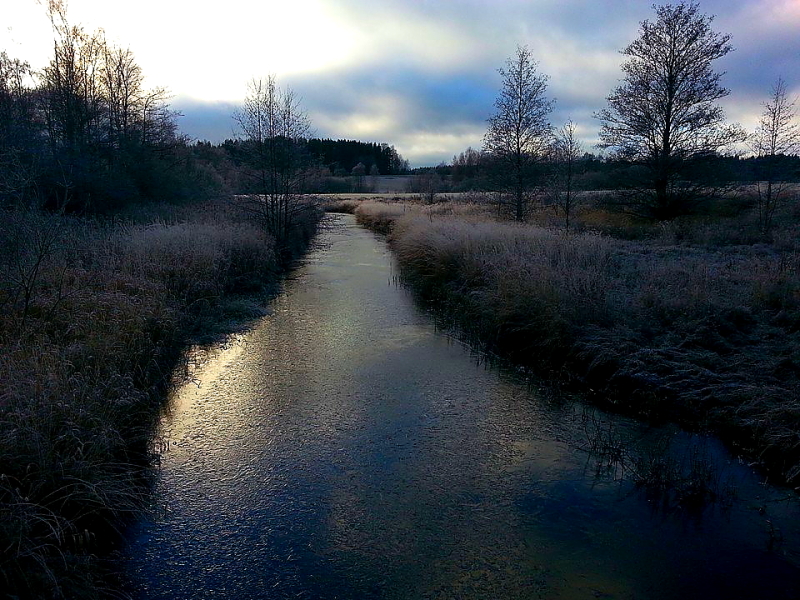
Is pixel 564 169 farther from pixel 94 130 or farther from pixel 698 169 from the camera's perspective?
pixel 94 130

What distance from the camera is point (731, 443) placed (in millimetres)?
5203

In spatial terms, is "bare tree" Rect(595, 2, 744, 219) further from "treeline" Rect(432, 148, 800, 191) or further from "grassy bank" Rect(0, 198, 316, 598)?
"grassy bank" Rect(0, 198, 316, 598)

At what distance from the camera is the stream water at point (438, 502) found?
3498 millimetres

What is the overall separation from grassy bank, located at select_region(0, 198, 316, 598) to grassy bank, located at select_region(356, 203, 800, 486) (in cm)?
495

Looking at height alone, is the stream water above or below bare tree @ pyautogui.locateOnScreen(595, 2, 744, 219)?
below

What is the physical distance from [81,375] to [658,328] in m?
6.86

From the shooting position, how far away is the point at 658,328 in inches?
283

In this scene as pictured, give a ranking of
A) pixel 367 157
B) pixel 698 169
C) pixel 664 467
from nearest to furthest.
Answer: pixel 664 467 < pixel 698 169 < pixel 367 157

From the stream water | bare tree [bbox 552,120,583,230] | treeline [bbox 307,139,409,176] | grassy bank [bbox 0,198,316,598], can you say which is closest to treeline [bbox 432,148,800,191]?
bare tree [bbox 552,120,583,230]

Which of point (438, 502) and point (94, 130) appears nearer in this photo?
point (438, 502)

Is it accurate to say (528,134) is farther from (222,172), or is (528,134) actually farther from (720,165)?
(222,172)

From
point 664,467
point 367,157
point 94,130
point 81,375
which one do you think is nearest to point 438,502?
point 664,467

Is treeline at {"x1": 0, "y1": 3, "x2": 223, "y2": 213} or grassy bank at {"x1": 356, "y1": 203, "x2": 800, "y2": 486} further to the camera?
treeline at {"x1": 0, "y1": 3, "x2": 223, "y2": 213}

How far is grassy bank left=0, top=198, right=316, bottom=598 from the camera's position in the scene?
10.9ft
